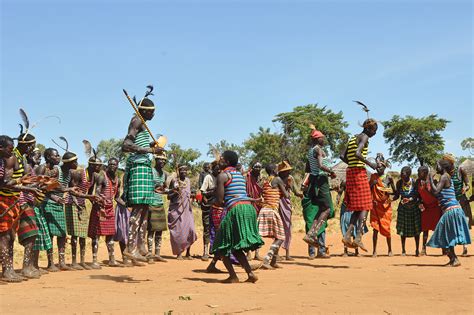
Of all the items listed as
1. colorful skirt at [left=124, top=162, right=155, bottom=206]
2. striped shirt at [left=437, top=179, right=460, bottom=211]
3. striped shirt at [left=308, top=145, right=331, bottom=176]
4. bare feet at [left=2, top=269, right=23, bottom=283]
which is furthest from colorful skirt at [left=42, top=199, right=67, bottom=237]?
striped shirt at [left=437, top=179, right=460, bottom=211]

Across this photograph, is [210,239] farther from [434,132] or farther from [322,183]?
[434,132]

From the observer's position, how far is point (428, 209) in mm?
11828

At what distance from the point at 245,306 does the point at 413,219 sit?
751 cm

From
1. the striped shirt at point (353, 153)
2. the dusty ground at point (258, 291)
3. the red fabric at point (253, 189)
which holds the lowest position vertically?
the dusty ground at point (258, 291)

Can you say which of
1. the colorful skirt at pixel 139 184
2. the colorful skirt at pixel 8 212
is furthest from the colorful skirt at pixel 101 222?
the colorful skirt at pixel 8 212

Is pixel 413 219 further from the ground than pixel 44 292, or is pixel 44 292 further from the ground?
pixel 413 219

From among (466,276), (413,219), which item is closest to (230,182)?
(466,276)

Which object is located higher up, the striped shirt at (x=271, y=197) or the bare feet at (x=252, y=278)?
the striped shirt at (x=271, y=197)

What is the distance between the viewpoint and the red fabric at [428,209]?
11.7 meters

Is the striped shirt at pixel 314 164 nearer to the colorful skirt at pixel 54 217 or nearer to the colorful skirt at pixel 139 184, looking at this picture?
the colorful skirt at pixel 139 184

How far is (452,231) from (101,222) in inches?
234

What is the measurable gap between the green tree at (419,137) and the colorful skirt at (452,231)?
3941 cm

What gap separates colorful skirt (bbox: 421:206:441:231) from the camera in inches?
460

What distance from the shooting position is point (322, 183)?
9930mm
